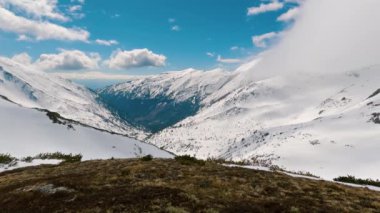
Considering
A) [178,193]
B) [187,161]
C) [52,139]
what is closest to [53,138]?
[52,139]

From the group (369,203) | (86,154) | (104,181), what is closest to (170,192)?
(104,181)

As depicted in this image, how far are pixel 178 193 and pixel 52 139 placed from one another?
95.2 m

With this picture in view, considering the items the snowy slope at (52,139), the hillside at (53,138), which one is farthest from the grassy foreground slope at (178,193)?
the hillside at (53,138)

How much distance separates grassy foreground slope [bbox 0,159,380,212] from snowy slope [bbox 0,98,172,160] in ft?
228

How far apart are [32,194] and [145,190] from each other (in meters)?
5.58

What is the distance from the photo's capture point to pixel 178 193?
2034cm

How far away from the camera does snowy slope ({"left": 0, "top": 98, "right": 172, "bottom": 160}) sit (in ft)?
319

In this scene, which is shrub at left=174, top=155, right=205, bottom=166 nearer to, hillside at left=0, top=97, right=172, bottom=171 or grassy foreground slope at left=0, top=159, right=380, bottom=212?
grassy foreground slope at left=0, top=159, right=380, bottom=212

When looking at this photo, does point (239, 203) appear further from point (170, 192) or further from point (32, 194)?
point (32, 194)

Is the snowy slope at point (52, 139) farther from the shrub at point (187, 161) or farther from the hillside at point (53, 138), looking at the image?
the shrub at point (187, 161)

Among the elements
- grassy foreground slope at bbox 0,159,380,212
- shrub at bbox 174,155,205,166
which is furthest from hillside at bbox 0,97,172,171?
grassy foreground slope at bbox 0,159,380,212

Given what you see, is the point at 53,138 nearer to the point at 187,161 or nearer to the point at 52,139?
the point at 52,139

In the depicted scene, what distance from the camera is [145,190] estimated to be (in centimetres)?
2086

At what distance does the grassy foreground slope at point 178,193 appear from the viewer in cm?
1870
